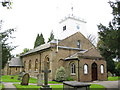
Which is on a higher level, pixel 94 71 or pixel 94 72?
pixel 94 71

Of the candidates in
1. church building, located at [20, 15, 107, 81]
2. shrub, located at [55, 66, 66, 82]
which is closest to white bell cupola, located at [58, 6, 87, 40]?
church building, located at [20, 15, 107, 81]

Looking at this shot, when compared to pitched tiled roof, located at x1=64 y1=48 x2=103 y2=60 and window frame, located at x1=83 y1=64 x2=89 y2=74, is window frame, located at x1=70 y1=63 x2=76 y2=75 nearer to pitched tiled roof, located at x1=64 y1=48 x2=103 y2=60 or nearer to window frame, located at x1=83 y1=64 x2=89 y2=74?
pitched tiled roof, located at x1=64 y1=48 x2=103 y2=60

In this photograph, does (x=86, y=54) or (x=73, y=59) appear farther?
(x=86, y=54)

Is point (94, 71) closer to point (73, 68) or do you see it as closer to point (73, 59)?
point (73, 68)

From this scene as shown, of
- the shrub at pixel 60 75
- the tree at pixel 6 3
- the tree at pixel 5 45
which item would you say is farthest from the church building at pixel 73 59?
the tree at pixel 6 3

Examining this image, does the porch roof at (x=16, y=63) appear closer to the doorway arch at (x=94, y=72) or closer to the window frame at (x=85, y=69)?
the window frame at (x=85, y=69)

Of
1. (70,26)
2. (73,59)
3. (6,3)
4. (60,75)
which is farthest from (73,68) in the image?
(6,3)

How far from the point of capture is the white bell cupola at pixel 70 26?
107 feet

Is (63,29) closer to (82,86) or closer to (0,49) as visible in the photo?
(0,49)

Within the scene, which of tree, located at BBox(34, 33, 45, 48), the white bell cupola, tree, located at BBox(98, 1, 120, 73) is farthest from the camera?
tree, located at BBox(34, 33, 45, 48)

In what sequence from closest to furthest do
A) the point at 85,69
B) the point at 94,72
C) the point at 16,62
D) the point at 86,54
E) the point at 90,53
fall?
1. the point at 85,69
2. the point at 86,54
3. the point at 94,72
4. the point at 90,53
5. the point at 16,62

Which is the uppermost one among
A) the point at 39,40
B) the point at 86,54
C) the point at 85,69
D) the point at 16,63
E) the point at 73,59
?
the point at 39,40

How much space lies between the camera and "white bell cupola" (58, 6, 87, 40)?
107ft

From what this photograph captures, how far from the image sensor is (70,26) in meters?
32.8
